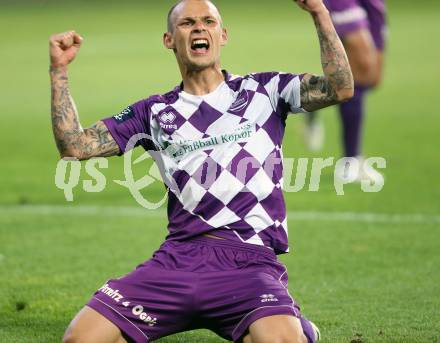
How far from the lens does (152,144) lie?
5445mm

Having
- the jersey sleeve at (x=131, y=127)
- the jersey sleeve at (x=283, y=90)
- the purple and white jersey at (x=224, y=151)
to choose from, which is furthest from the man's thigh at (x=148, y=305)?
the jersey sleeve at (x=283, y=90)

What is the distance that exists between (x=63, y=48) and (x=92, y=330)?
1.27 meters

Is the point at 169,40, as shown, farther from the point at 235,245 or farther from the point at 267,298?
the point at 267,298

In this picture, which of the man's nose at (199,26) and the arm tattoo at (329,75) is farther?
the man's nose at (199,26)

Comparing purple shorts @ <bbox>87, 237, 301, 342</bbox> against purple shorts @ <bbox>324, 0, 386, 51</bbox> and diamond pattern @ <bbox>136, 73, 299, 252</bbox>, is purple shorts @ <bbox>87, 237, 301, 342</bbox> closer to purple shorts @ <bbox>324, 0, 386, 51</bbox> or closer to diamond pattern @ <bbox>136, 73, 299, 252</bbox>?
diamond pattern @ <bbox>136, 73, 299, 252</bbox>

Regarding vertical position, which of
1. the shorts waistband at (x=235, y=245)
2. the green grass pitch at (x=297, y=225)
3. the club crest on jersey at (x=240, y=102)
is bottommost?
the green grass pitch at (x=297, y=225)

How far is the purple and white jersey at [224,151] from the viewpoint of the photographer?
5.15m

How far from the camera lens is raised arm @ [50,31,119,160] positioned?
5.08 metres

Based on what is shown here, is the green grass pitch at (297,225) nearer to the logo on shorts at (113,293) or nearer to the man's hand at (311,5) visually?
the logo on shorts at (113,293)

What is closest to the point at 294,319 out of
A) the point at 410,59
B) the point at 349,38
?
the point at 349,38

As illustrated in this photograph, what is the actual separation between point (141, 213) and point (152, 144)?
3.75 metres

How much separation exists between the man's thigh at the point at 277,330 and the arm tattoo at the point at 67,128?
1158 mm

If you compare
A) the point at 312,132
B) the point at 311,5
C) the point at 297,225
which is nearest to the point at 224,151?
the point at 311,5

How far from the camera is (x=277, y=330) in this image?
4684mm
